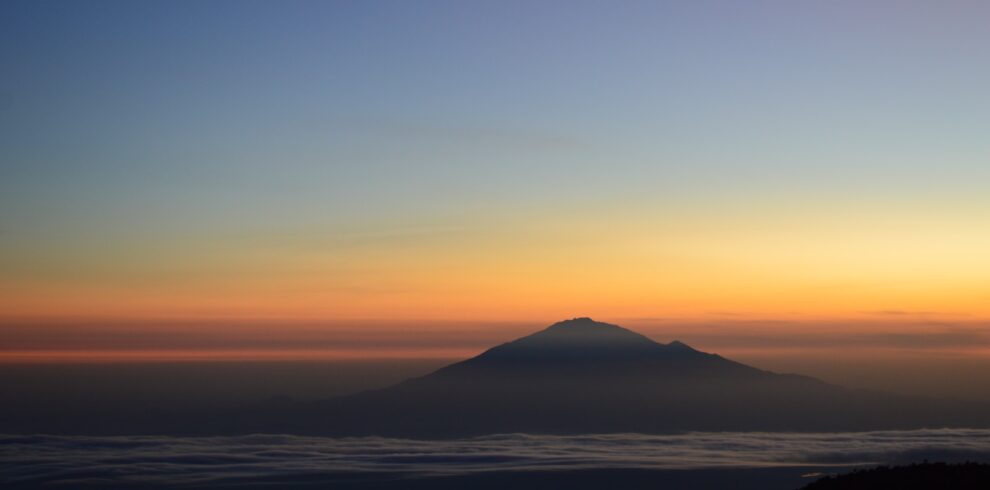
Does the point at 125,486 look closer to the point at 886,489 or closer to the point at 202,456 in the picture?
the point at 202,456

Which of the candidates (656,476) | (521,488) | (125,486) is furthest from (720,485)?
(125,486)

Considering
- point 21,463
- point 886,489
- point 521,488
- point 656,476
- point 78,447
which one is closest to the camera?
point 886,489

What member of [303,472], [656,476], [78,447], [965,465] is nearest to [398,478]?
[303,472]

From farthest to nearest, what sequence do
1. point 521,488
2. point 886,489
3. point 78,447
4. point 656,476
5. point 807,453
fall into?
1. point 78,447
2. point 807,453
3. point 656,476
4. point 521,488
5. point 886,489

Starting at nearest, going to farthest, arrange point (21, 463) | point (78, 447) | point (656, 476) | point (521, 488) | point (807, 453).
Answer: point (521, 488), point (656, 476), point (21, 463), point (807, 453), point (78, 447)

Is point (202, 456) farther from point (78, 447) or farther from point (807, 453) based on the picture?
point (807, 453)

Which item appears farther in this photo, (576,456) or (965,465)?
(576,456)
